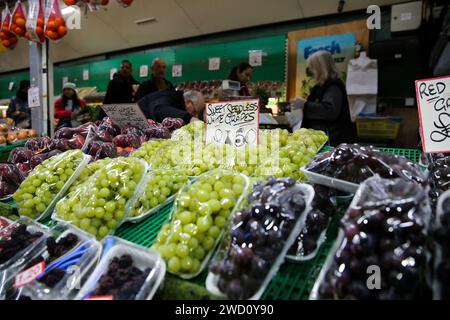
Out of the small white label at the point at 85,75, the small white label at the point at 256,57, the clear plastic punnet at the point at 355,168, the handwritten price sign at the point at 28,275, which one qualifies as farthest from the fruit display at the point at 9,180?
the small white label at the point at 85,75

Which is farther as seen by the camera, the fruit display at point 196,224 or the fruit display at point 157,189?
the fruit display at point 157,189

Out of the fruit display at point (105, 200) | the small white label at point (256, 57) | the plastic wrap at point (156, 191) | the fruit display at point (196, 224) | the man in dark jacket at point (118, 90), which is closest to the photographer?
the fruit display at point (196, 224)

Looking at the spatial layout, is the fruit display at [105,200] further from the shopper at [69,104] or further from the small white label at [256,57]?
the shopper at [69,104]

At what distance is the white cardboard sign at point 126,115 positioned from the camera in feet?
6.90

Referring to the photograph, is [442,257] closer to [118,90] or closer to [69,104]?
[118,90]

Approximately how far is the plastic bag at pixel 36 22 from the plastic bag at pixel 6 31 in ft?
2.13

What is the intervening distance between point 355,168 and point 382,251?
391 millimetres

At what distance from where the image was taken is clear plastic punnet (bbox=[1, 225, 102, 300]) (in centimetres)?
82

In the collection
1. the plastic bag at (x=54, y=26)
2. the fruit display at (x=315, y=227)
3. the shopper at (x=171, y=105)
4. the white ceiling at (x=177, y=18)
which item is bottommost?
the fruit display at (x=315, y=227)

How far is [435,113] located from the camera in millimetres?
1106

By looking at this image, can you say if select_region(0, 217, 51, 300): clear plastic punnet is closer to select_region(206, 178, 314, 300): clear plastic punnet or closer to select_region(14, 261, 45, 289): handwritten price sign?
select_region(14, 261, 45, 289): handwritten price sign

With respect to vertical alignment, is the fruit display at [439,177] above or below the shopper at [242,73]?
below

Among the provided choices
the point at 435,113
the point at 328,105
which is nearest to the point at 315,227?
the point at 435,113

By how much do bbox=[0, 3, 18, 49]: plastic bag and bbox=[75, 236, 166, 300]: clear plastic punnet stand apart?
11.9 ft
